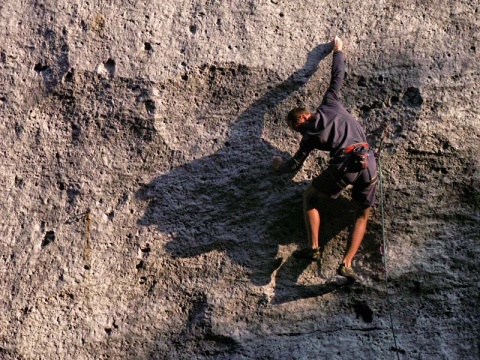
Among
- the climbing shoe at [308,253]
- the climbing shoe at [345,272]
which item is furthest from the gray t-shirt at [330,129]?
the climbing shoe at [345,272]

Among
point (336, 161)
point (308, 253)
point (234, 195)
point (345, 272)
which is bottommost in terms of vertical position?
point (345, 272)

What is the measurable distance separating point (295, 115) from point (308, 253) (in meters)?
0.79

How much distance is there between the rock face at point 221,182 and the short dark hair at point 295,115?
1.00 feet

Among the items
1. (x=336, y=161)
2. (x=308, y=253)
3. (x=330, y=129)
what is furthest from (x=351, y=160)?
(x=308, y=253)

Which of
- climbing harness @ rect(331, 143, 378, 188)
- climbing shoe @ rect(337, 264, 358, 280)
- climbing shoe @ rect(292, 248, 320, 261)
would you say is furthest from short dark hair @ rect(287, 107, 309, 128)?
climbing shoe @ rect(337, 264, 358, 280)

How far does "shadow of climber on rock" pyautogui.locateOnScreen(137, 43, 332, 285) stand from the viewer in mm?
4199

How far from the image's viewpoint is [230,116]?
4.29 meters

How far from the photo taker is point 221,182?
4250mm

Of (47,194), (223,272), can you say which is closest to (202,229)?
(223,272)

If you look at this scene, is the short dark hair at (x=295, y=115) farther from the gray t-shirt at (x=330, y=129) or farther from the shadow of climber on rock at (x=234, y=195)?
the shadow of climber on rock at (x=234, y=195)

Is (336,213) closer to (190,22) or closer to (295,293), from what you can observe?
(295,293)

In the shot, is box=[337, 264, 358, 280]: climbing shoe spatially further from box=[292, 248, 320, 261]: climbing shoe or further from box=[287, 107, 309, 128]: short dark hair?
box=[287, 107, 309, 128]: short dark hair

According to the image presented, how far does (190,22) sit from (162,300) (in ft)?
5.57

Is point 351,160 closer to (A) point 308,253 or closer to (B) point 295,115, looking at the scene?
(B) point 295,115
